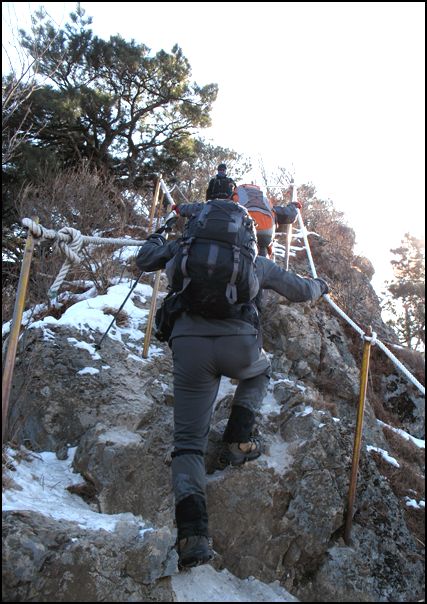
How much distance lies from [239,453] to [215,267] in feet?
4.97

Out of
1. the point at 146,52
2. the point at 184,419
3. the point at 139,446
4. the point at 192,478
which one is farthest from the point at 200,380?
the point at 146,52

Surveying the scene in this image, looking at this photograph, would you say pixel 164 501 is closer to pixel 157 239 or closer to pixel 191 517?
pixel 191 517

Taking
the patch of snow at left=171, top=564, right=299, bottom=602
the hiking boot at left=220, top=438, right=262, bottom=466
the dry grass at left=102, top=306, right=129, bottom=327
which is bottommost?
the patch of snow at left=171, top=564, right=299, bottom=602

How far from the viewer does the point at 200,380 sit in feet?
10.4

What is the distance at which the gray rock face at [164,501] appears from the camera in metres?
2.62

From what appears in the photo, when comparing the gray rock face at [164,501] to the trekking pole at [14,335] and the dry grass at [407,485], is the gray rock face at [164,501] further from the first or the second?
the trekking pole at [14,335]

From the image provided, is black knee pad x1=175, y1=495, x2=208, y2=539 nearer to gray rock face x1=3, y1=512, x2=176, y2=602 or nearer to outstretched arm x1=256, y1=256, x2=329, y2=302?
gray rock face x1=3, y1=512, x2=176, y2=602

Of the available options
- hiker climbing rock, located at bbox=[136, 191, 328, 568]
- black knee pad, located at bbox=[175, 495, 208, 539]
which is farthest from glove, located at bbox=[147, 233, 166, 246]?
black knee pad, located at bbox=[175, 495, 208, 539]

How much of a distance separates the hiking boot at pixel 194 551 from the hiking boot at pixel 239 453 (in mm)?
926

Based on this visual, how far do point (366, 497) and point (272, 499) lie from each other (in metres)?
0.88

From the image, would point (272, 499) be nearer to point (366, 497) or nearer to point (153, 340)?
point (366, 497)

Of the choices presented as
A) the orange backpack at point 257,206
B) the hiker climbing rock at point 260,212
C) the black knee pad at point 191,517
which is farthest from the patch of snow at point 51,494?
the orange backpack at point 257,206

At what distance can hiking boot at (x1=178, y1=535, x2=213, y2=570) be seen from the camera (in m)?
2.70

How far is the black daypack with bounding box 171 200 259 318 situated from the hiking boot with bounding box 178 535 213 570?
135 centimetres
